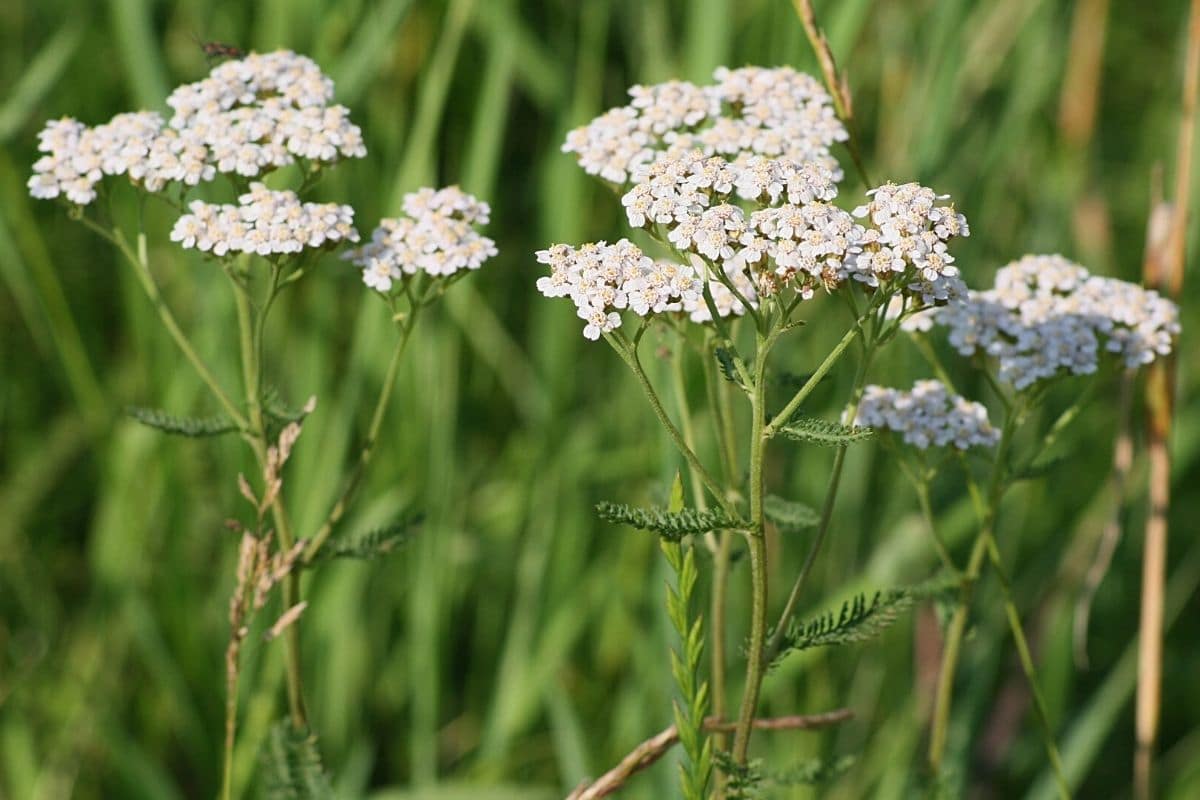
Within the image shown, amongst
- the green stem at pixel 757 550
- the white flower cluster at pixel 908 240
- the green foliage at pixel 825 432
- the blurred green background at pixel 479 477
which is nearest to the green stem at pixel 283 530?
the green stem at pixel 757 550

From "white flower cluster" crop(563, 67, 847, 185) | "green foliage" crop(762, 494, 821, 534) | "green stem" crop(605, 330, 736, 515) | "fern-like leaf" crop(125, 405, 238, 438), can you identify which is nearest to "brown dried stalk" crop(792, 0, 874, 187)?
"white flower cluster" crop(563, 67, 847, 185)

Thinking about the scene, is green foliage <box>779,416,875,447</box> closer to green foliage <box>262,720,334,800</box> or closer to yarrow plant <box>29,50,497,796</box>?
yarrow plant <box>29,50,497,796</box>

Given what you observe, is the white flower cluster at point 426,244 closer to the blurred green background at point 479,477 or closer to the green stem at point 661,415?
the green stem at point 661,415

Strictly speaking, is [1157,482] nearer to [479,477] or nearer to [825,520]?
[825,520]

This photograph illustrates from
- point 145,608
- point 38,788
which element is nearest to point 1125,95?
point 145,608

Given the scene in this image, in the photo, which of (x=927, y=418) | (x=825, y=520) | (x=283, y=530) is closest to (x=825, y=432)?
(x=825, y=520)

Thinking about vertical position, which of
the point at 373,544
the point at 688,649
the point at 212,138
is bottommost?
the point at 688,649
